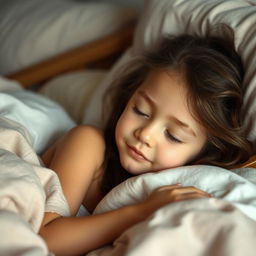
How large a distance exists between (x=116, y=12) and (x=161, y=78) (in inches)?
29.1

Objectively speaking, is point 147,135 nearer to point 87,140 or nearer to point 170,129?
point 170,129

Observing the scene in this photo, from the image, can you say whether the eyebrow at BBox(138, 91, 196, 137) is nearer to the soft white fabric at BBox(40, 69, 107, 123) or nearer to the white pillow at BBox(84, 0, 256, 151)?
the white pillow at BBox(84, 0, 256, 151)

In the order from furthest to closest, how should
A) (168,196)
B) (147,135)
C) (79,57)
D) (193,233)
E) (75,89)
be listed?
(79,57)
(75,89)
(147,135)
(168,196)
(193,233)

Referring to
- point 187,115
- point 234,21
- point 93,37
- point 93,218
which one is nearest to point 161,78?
point 187,115

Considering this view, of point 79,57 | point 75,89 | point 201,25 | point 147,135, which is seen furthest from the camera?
point 79,57

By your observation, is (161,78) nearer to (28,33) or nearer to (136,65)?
(136,65)

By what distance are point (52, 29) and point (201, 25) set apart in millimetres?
740

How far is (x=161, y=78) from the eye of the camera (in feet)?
3.38

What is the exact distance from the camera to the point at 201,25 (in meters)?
1.15

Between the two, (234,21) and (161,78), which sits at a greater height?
(234,21)

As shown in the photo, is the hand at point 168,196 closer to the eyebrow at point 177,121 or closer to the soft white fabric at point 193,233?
the soft white fabric at point 193,233

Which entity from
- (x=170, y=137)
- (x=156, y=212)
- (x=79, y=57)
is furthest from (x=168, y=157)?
(x=79, y=57)

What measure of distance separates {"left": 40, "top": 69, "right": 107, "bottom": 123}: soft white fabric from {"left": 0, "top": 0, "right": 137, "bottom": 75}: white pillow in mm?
175

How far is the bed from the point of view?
2.15ft
